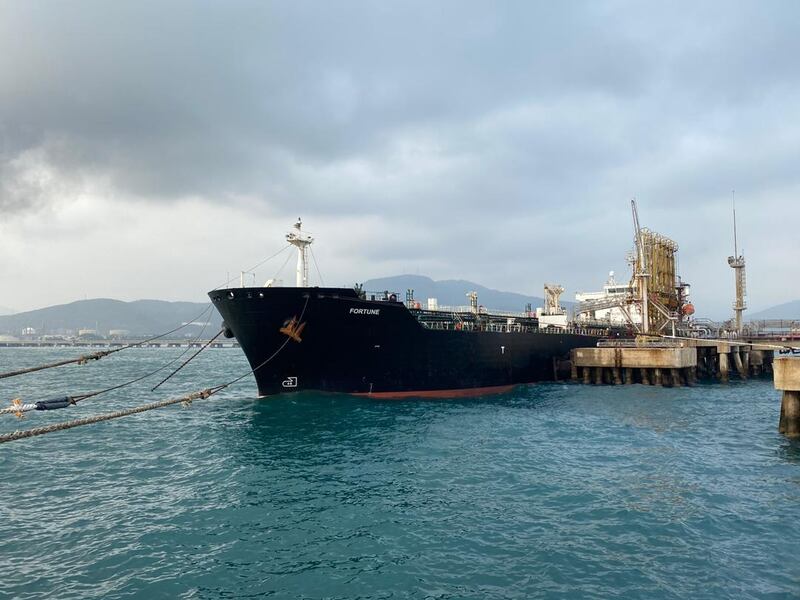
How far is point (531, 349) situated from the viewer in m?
41.2

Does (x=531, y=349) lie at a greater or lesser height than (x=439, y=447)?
greater

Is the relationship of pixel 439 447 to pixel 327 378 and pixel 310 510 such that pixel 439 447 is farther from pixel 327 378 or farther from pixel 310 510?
pixel 327 378

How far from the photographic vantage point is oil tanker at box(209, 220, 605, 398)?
90.0 ft

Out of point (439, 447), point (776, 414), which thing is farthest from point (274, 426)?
point (776, 414)

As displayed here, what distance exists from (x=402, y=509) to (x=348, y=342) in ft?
52.3

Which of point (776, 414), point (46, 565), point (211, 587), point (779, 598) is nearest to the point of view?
point (779, 598)

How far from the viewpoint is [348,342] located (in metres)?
28.9

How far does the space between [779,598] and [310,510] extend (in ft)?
35.2

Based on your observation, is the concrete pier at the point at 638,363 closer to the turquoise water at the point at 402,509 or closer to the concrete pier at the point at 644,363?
the concrete pier at the point at 644,363

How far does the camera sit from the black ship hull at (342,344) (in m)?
27.4

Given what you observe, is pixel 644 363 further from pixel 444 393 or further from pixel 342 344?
pixel 342 344

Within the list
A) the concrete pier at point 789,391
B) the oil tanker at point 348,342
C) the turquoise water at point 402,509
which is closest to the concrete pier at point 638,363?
the oil tanker at point 348,342

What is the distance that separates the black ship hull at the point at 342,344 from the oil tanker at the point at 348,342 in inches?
2.2

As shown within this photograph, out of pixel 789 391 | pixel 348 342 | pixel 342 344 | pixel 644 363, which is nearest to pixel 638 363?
pixel 644 363
